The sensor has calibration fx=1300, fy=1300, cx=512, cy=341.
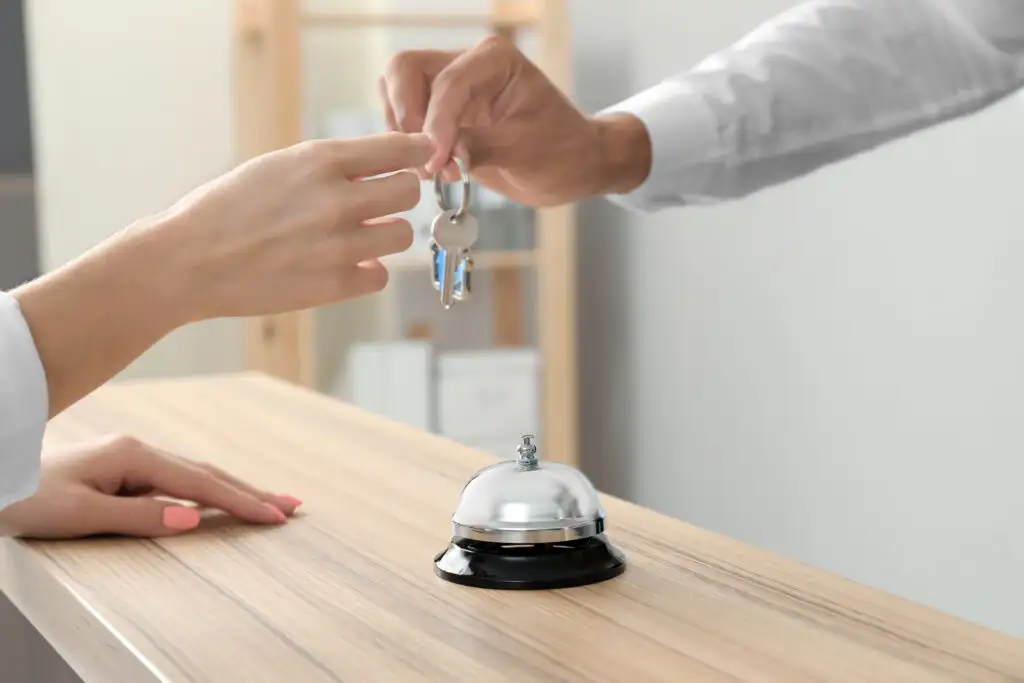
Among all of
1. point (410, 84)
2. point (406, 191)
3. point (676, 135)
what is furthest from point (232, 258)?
point (676, 135)

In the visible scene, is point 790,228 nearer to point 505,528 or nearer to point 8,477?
point 505,528

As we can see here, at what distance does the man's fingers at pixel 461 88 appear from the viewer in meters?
1.19

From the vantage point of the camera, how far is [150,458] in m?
1.14

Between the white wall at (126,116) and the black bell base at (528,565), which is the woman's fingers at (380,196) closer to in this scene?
the black bell base at (528,565)

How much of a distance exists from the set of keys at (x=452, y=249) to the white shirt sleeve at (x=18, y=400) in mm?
354

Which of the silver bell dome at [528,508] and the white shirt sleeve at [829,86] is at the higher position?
the white shirt sleeve at [829,86]

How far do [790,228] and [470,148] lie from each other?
6.10ft

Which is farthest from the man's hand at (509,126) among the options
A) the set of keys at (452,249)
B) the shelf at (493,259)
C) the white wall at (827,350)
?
the shelf at (493,259)

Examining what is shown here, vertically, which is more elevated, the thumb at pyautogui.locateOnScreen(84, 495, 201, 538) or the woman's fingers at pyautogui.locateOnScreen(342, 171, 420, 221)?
the woman's fingers at pyautogui.locateOnScreen(342, 171, 420, 221)

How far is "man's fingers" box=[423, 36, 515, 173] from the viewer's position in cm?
119

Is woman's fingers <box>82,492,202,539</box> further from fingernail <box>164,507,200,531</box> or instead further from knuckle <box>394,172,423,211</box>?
knuckle <box>394,172,423,211</box>

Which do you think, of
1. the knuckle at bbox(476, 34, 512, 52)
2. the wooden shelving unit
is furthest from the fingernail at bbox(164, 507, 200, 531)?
the wooden shelving unit

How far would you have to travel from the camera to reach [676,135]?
1.57 m

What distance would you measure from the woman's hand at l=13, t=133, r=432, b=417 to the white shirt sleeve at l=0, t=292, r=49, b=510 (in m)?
0.02
